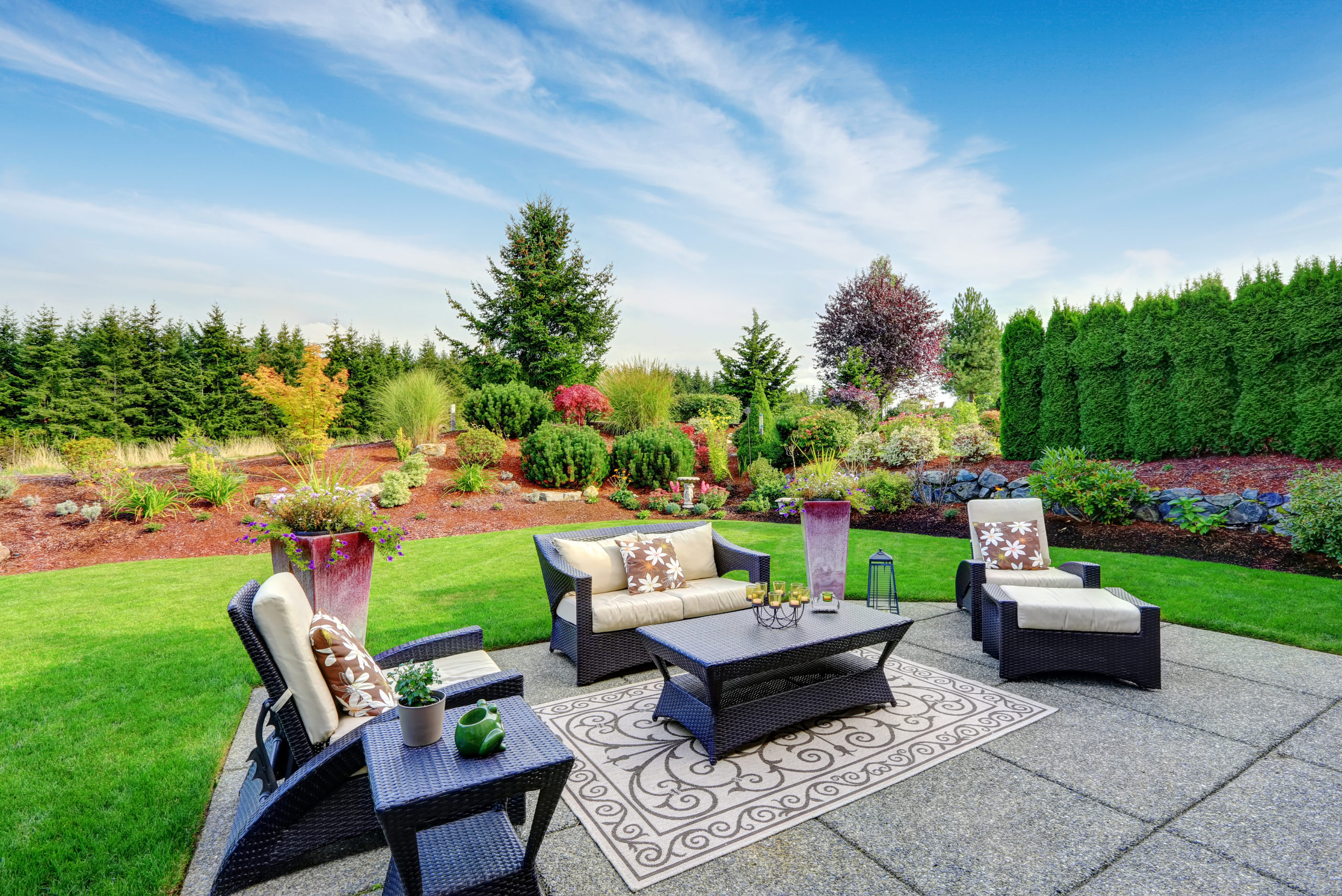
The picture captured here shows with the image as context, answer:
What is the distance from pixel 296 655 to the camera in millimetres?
1929

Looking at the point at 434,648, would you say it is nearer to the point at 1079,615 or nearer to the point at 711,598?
the point at 711,598

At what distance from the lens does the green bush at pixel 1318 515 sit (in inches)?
203

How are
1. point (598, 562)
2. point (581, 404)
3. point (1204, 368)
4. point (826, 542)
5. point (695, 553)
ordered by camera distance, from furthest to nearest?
point (581, 404) → point (1204, 368) → point (826, 542) → point (695, 553) → point (598, 562)

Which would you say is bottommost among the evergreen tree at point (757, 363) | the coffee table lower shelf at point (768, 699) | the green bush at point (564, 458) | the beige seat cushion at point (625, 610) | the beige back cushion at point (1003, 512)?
the coffee table lower shelf at point (768, 699)

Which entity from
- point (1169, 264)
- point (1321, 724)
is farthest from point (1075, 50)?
point (1321, 724)

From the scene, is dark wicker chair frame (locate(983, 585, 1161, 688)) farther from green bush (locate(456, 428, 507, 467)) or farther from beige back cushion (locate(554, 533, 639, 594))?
green bush (locate(456, 428, 507, 467))

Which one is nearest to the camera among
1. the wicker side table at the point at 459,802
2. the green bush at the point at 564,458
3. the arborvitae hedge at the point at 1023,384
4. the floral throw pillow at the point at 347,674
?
the wicker side table at the point at 459,802

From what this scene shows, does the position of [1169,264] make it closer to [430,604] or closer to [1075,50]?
[1075,50]

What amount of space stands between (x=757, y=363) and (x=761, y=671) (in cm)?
1890

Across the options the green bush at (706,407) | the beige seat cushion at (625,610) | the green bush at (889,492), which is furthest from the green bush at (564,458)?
the beige seat cushion at (625,610)

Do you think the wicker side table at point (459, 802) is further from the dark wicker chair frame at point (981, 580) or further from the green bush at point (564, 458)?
the green bush at point (564, 458)

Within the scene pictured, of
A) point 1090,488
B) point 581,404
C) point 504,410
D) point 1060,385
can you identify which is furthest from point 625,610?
point 581,404

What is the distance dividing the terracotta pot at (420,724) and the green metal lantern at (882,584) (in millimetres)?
3664

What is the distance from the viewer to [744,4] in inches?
251
